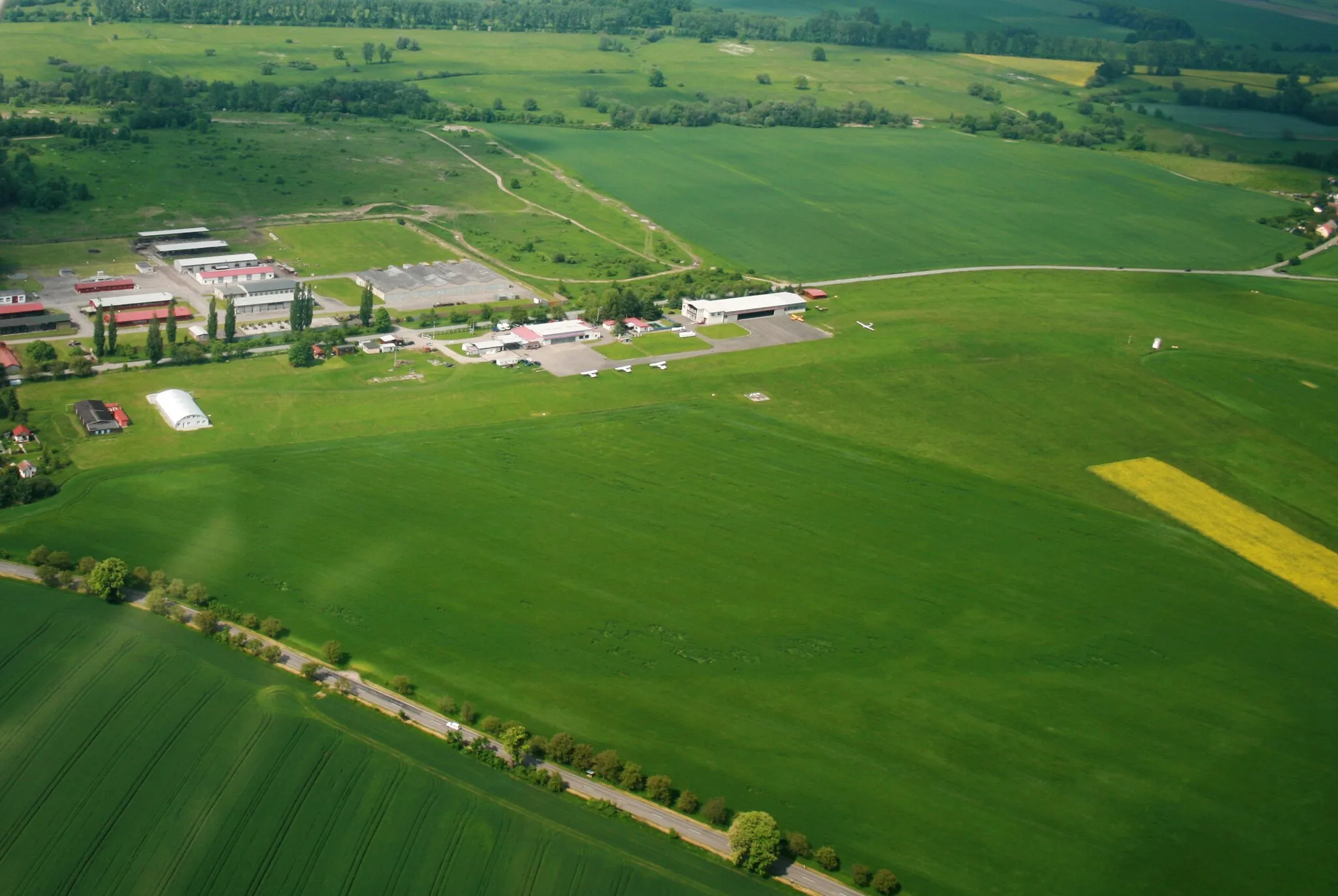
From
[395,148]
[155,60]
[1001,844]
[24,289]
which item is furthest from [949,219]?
[155,60]

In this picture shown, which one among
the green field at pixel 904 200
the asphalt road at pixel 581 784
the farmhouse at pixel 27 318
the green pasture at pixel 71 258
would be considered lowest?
the asphalt road at pixel 581 784

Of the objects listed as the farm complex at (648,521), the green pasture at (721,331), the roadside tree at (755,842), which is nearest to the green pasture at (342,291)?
the farm complex at (648,521)

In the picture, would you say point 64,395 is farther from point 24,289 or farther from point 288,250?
point 288,250

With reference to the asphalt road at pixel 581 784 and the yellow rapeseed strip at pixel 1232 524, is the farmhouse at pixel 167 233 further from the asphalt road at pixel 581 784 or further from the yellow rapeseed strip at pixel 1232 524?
the yellow rapeseed strip at pixel 1232 524

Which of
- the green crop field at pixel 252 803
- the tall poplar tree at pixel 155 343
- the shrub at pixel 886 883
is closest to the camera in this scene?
the green crop field at pixel 252 803

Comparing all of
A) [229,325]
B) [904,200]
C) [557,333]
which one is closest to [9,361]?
[229,325]

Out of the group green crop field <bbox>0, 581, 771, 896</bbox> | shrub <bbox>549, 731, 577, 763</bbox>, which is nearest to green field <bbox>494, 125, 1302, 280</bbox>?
shrub <bbox>549, 731, 577, 763</bbox>
